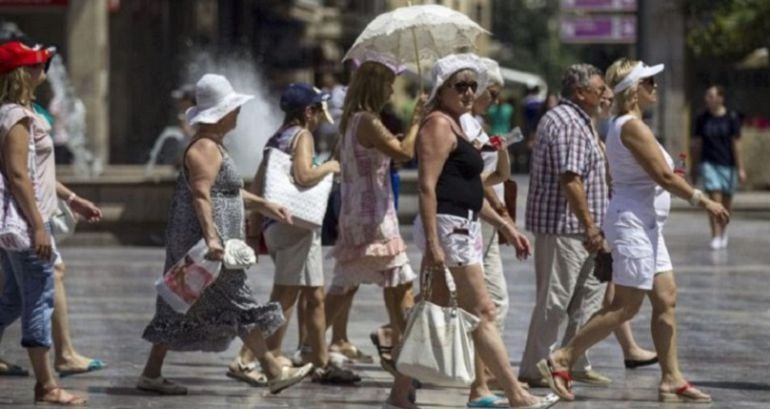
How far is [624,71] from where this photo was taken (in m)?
11.4

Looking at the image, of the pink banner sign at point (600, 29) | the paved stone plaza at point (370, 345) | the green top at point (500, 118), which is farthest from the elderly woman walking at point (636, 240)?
the green top at point (500, 118)

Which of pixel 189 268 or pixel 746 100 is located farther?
pixel 746 100

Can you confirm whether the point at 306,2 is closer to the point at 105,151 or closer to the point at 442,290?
the point at 105,151

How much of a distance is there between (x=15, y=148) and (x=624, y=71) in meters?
3.02

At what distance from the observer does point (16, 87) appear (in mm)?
11086

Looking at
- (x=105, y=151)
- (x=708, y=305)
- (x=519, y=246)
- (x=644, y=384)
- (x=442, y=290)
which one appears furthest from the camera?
(x=105, y=151)

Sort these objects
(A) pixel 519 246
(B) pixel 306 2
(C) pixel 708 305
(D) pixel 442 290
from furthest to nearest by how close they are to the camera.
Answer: (B) pixel 306 2, (C) pixel 708 305, (A) pixel 519 246, (D) pixel 442 290

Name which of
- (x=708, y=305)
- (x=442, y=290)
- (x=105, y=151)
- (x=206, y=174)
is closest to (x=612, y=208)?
(x=442, y=290)

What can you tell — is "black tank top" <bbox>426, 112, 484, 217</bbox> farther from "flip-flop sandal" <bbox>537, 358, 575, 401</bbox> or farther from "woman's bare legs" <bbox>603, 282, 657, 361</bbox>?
"woman's bare legs" <bbox>603, 282, 657, 361</bbox>

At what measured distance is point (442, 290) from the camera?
34.6 ft

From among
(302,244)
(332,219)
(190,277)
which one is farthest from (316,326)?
(190,277)

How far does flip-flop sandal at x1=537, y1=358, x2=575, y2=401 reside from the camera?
1121 cm

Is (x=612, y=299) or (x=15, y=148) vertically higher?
(x=15, y=148)

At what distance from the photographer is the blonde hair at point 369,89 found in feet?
38.0
